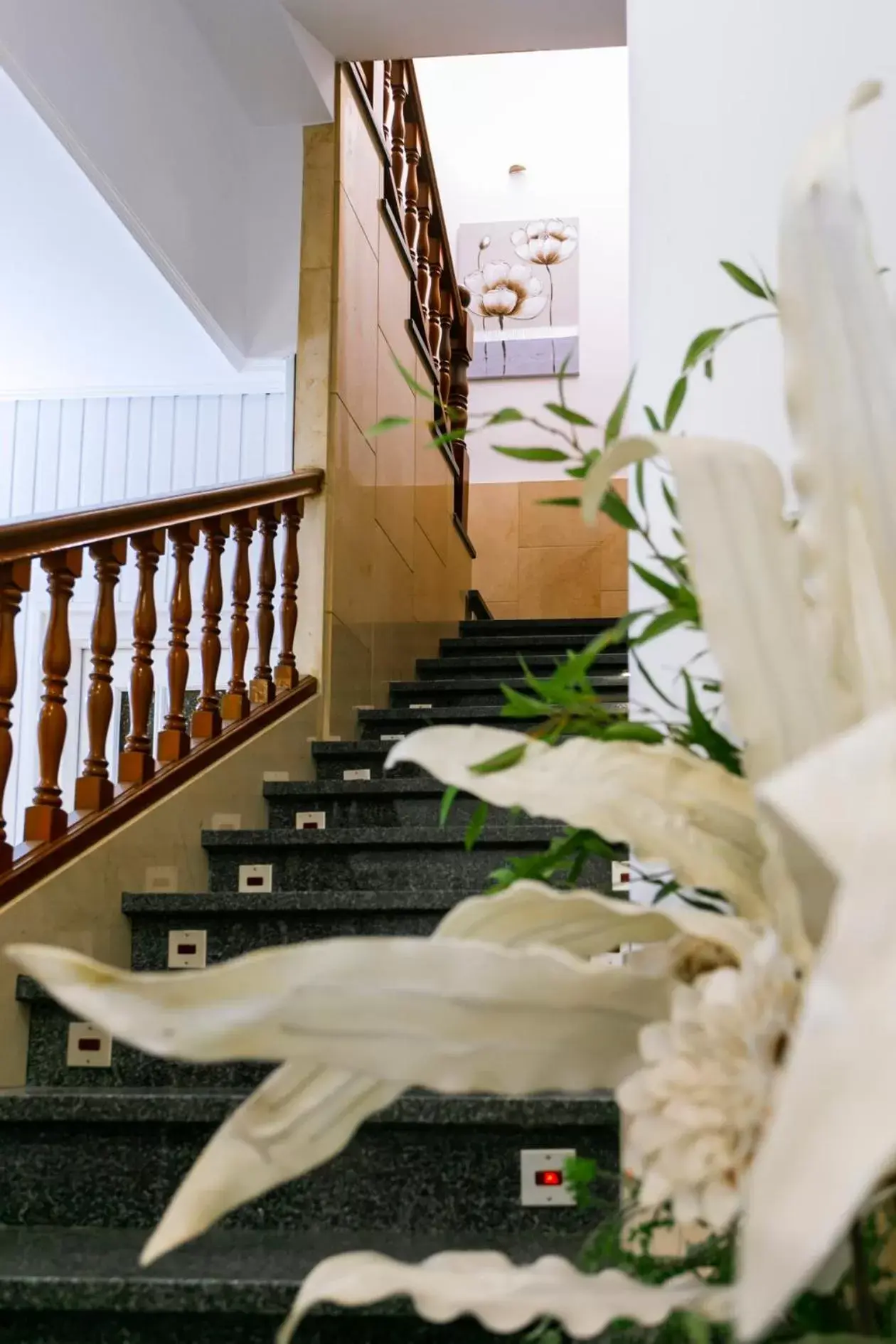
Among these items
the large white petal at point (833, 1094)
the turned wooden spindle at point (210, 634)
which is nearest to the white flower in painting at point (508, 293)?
the turned wooden spindle at point (210, 634)

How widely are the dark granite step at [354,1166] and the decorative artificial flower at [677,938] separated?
1.34 m

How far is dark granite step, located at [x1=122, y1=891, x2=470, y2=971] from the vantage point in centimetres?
259

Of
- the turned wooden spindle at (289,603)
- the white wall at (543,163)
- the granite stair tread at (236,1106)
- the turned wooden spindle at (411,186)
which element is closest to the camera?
the granite stair tread at (236,1106)

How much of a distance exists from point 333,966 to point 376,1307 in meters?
1.23

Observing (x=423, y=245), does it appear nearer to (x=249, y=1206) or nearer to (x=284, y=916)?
(x=284, y=916)

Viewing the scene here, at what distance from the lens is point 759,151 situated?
1.08 metres

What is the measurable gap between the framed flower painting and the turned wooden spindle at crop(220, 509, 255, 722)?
4.67 metres

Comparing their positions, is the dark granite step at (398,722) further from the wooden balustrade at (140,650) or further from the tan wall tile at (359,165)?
the tan wall tile at (359,165)

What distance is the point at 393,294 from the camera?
5.30 metres

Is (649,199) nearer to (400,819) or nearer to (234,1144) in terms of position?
(234,1144)

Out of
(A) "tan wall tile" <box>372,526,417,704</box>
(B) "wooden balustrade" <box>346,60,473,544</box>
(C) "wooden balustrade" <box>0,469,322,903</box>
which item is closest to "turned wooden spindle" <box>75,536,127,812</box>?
(C) "wooden balustrade" <box>0,469,322,903</box>

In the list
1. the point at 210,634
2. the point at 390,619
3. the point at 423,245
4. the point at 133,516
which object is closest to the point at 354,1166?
the point at 133,516

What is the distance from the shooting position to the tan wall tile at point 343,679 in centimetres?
425

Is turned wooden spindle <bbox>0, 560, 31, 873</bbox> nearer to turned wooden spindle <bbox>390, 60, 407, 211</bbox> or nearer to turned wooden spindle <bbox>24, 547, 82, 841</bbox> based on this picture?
turned wooden spindle <bbox>24, 547, 82, 841</bbox>
